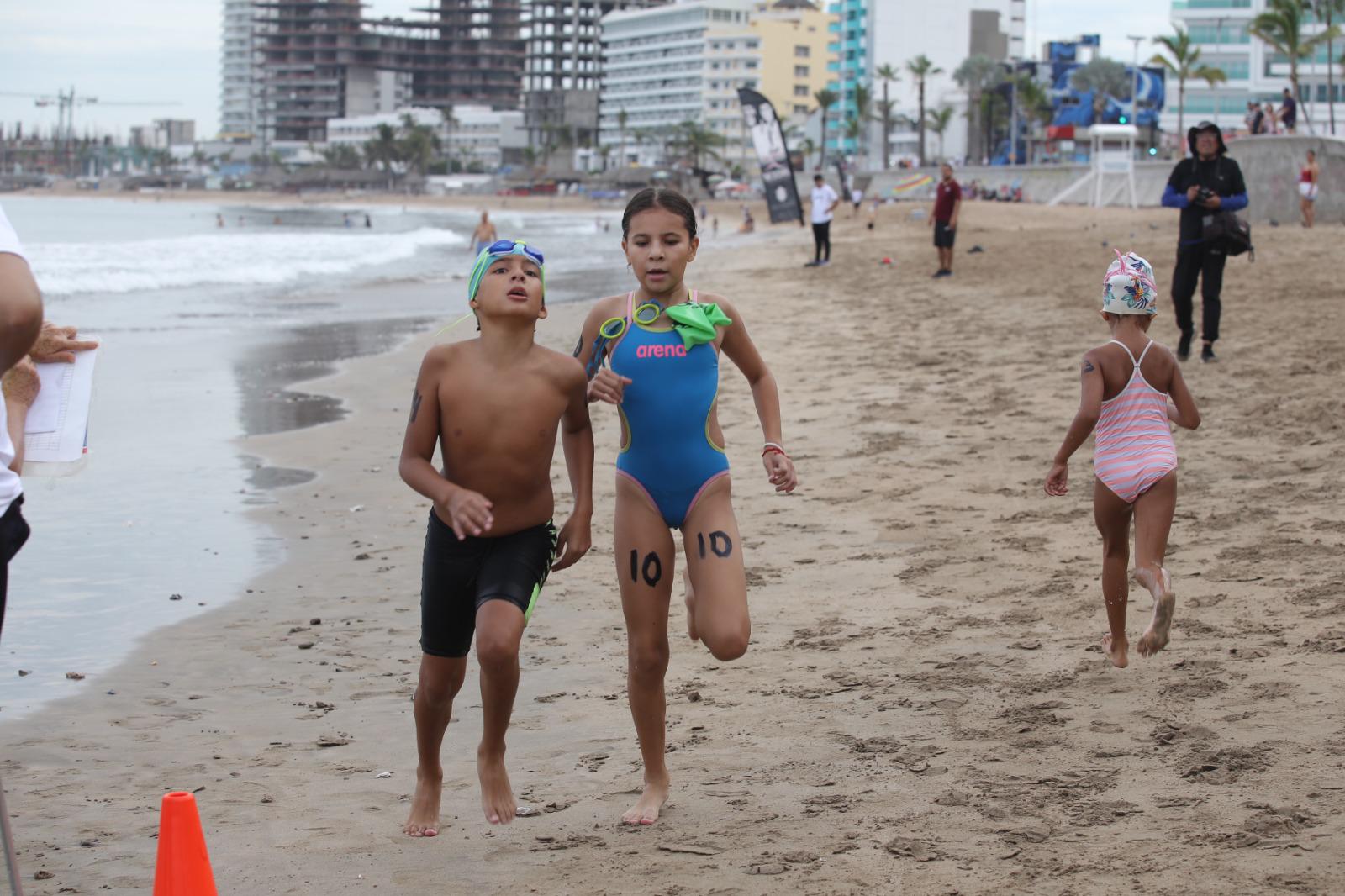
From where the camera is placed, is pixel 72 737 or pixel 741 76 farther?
pixel 741 76

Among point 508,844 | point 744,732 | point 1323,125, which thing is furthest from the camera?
point 1323,125

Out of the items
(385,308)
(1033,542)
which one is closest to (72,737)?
(1033,542)

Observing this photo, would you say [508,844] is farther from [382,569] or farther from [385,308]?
[385,308]

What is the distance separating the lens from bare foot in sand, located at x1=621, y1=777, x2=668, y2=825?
4379mm

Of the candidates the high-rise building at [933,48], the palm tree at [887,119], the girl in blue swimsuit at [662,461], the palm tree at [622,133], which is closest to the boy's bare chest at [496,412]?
the girl in blue swimsuit at [662,461]

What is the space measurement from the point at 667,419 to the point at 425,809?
1.37 metres

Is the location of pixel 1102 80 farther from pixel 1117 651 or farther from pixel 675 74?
pixel 1117 651

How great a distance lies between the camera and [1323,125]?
100312 mm

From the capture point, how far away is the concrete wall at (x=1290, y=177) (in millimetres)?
30172

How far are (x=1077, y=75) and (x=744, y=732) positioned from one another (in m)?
135

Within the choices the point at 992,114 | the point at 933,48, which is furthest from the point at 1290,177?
the point at 933,48

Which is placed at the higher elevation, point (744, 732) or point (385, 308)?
point (385, 308)

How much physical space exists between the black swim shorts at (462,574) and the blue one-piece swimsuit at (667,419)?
0.43 m

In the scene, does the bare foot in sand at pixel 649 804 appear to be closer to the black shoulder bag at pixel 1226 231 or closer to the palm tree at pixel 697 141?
the black shoulder bag at pixel 1226 231
